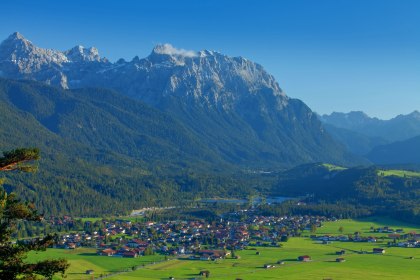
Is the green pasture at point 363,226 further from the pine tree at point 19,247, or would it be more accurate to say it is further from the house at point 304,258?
the pine tree at point 19,247

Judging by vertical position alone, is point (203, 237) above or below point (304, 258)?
above

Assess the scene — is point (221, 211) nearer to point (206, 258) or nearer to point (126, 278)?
point (206, 258)

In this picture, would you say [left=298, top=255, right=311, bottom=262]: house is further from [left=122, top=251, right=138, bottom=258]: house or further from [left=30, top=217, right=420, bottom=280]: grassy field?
[left=122, top=251, right=138, bottom=258]: house

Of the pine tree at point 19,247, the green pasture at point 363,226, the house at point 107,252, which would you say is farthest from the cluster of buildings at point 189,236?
the pine tree at point 19,247

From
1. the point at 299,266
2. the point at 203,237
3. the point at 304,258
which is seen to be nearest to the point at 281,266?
the point at 299,266

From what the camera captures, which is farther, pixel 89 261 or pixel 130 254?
pixel 130 254

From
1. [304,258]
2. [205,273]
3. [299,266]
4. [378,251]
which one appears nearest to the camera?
[205,273]

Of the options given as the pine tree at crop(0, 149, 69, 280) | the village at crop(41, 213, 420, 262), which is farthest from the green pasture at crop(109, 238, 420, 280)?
the pine tree at crop(0, 149, 69, 280)

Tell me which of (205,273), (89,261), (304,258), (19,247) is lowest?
(205,273)

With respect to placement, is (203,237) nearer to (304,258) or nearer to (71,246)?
(71,246)
